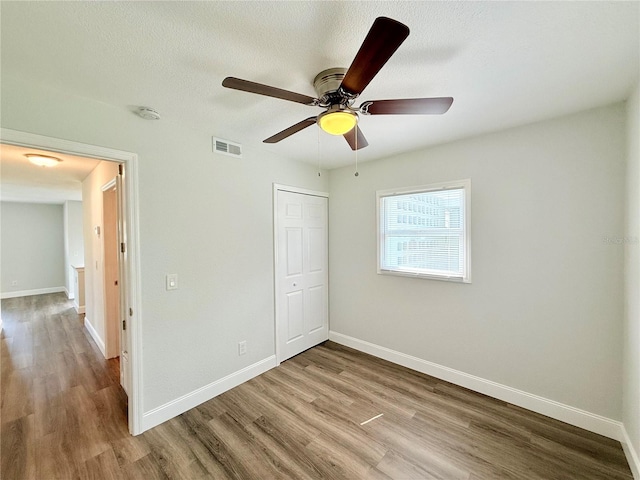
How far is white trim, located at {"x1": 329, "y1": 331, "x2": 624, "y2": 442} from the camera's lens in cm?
194

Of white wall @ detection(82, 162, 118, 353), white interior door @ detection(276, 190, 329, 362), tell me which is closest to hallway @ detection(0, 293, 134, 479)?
white wall @ detection(82, 162, 118, 353)

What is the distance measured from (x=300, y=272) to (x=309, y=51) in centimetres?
248

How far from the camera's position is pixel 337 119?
4.69 ft

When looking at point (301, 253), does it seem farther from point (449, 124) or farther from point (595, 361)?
point (595, 361)

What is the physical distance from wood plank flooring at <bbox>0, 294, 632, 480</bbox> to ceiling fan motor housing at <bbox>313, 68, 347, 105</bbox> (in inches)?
92.1

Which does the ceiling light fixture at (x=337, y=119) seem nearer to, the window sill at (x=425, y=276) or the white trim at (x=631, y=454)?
the window sill at (x=425, y=276)

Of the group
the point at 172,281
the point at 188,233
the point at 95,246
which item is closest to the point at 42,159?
the point at 95,246

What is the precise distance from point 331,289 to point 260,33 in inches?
122

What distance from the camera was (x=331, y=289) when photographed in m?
3.76

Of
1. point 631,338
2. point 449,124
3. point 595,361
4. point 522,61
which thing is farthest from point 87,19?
point 595,361

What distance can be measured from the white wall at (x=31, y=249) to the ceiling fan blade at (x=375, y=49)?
30.6 feet

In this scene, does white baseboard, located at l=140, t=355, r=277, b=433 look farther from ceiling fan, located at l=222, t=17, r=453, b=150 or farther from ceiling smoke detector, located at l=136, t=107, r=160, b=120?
ceiling fan, located at l=222, t=17, r=453, b=150

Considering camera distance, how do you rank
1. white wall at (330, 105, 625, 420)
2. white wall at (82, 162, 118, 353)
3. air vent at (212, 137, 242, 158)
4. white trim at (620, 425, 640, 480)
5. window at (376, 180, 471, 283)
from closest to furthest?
white trim at (620, 425, 640, 480), white wall at (330, 105, 625, 420), air vent at (212, 137, 242, 158), window at (376, 180, 471, 283), white wall at (82, 162, 118, 353)

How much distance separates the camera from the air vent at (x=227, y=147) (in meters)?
2.47
